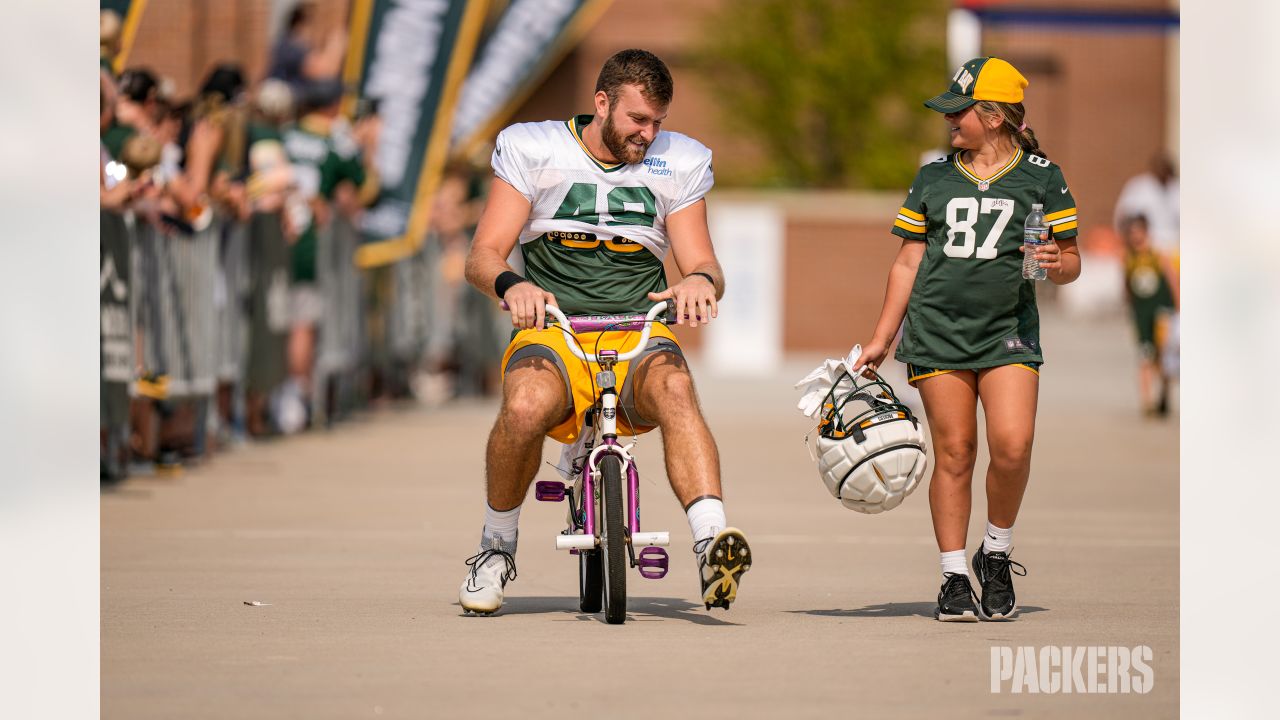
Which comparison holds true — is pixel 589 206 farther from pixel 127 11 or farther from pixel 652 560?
pixel 127 11

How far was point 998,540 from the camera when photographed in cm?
843

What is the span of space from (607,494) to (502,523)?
61cm

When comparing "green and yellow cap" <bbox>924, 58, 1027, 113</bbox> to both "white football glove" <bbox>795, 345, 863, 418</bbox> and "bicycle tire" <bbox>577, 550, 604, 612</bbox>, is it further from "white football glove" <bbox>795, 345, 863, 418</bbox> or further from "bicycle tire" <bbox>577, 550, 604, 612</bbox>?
"bicycle tire" <bbox>577, 550, 604, 612</bbox>

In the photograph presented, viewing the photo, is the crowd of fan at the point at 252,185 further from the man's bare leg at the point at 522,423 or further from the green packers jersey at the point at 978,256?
the green packers jersey at the point at 978,256

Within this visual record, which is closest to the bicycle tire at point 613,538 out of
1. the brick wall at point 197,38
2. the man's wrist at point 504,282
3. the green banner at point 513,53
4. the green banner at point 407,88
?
the man's wrist at point 504,282

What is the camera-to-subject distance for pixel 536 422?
8.05 metres

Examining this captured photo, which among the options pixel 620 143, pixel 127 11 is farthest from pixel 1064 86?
pixel 620 143

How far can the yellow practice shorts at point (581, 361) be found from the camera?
816cm

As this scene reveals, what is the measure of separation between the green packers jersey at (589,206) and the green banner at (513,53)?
15066 mm

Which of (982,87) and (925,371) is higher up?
(982,87)

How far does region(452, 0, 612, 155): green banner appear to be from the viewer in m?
23.3

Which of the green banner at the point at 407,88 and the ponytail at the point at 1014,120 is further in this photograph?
the green banner at the point at 407,88

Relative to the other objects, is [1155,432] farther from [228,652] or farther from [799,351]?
[799,351]
